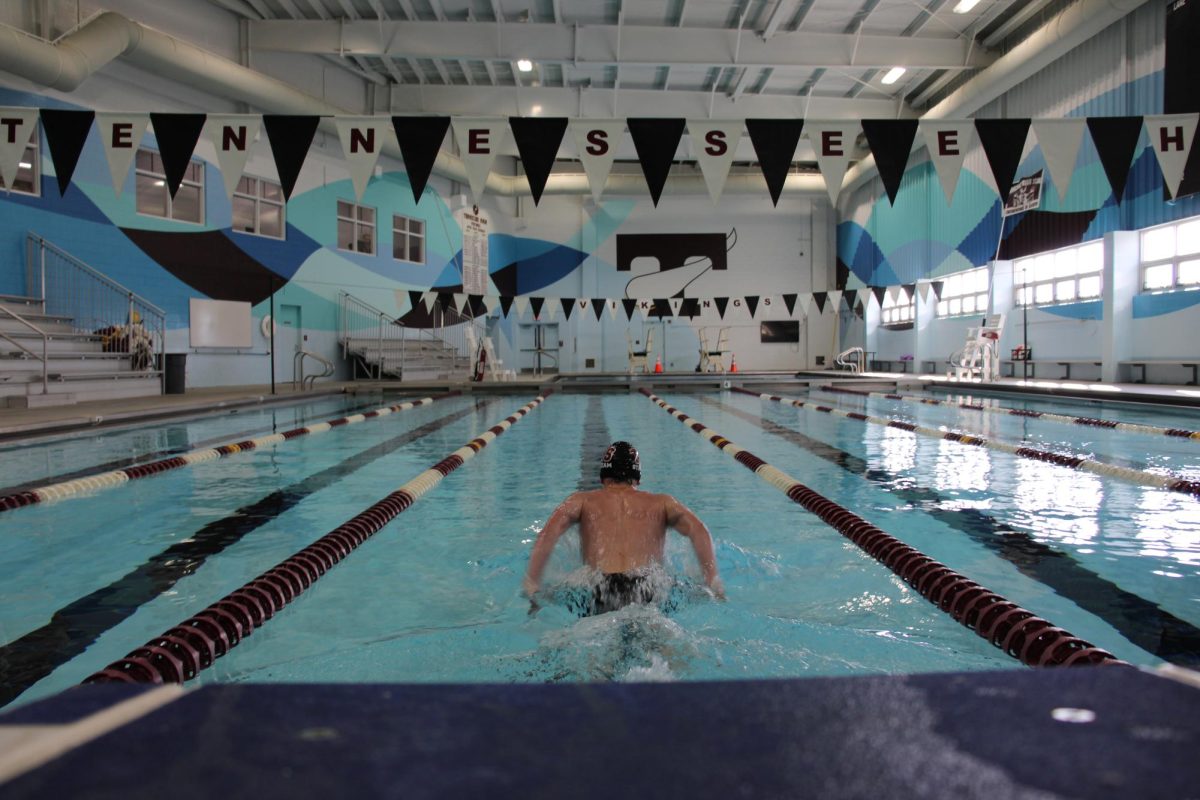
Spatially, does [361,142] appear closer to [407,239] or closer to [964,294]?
[407,239]

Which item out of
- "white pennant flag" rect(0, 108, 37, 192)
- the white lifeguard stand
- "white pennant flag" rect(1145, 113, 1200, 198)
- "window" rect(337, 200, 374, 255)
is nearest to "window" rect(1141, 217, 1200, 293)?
the white lifeguard stand

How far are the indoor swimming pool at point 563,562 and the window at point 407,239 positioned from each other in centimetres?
1267

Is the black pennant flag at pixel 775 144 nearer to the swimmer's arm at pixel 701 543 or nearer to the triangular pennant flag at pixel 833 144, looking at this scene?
the triangular pennant flag at pixel 833 144

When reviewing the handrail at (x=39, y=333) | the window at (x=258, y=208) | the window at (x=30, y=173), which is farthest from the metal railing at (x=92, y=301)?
the window at (x=258, y=208)

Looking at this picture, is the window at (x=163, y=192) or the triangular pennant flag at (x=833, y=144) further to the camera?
the window at (x=163, y=192)

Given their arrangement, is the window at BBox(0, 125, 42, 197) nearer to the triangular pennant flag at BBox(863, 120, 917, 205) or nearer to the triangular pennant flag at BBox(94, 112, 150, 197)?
the triangular pennant flag at BBox(94, 112, 150, 197)

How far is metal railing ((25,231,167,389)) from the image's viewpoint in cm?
1133

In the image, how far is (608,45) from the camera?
13945mm

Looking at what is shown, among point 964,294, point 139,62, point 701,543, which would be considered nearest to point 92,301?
point 139,62

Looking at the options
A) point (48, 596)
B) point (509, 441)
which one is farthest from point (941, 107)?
point (48, 596)

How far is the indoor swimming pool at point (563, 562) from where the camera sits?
95.3 inches

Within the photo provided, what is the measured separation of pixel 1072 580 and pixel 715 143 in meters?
5.47

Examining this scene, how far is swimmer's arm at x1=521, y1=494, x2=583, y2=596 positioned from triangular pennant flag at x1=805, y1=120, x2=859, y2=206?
222 inches

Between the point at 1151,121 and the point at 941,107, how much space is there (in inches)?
351
